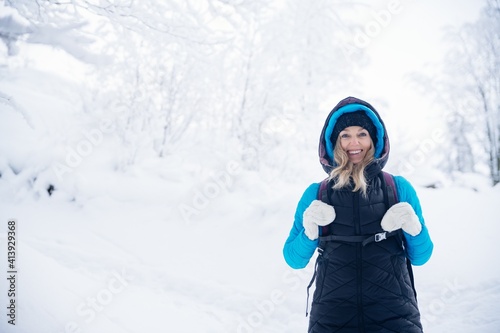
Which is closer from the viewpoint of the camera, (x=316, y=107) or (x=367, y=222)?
(x=367, y=222)

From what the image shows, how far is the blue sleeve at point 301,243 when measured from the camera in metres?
1.75

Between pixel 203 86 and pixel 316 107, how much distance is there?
12.4ft

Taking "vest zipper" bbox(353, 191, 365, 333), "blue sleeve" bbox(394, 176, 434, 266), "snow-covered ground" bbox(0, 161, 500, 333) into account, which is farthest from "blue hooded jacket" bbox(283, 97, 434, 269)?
"snow-covered ground" bbox(0, 161, 500, 333)

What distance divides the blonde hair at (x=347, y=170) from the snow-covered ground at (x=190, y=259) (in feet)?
7.36

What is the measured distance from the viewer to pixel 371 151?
73.2 inches

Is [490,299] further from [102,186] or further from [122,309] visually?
[102,186]

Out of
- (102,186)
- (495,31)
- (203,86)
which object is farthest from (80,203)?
(495,31)

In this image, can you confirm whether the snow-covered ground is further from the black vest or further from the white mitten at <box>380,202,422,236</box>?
the white mitten at <box>380,202,422,236</box>

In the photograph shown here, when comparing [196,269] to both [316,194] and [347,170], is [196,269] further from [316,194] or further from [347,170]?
[347,170]

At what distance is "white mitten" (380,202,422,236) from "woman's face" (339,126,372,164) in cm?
43

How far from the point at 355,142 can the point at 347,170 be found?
218mm

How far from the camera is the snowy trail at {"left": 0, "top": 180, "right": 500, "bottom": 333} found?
9.27ft

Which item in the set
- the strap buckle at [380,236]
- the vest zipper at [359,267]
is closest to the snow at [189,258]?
the vest zipper at [359,267]

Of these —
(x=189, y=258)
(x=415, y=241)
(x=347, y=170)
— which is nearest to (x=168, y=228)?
(x=189, y=258)
